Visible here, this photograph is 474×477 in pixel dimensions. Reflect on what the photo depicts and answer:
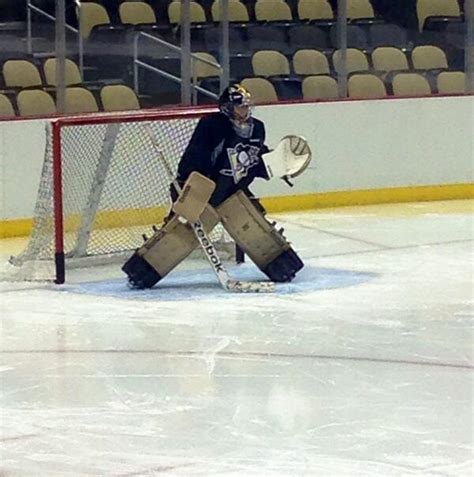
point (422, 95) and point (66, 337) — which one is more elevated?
point (422, 95)

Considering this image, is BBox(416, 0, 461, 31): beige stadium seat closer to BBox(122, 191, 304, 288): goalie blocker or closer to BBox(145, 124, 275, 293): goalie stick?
BBox(122, 191, 304, 288): goalie blocker

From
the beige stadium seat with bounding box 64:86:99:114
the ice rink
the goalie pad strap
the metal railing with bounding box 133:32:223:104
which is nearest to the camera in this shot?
the ice rink

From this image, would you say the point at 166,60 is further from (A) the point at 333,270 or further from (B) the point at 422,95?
(A) the point at 333,270

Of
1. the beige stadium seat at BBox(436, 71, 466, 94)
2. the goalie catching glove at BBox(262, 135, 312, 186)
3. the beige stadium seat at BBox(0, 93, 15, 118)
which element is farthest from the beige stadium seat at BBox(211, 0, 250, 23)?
the goalie catching glove at BBox(262, 135, 312, 186)

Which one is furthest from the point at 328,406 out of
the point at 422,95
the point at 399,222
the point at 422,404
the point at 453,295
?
the point at 422,95

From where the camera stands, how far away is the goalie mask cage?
22.3 ft

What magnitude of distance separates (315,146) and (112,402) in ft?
14.8

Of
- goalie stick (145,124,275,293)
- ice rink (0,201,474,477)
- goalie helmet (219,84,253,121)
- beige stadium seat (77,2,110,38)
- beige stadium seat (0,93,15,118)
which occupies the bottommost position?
ice rink (0,201,474,477)

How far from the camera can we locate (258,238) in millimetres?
6539

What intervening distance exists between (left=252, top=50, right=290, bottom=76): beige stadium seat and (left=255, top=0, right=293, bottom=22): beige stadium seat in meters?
0.24

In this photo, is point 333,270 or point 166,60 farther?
point 166,60

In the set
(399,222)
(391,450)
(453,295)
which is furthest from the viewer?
(399,222)

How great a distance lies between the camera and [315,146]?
8984 millimetres

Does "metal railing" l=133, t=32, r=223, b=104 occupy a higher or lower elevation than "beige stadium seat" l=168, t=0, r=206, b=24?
lower
